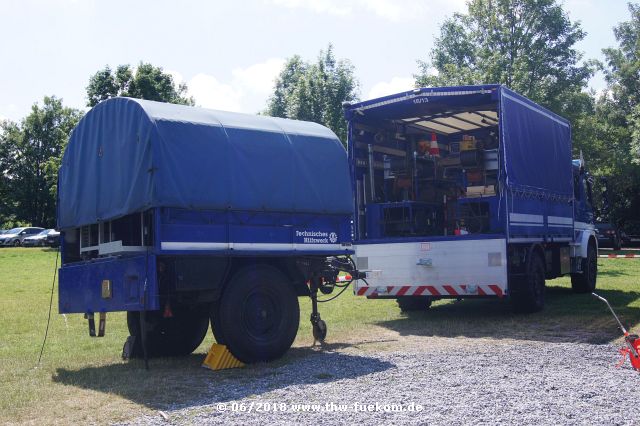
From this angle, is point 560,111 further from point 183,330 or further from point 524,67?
point 183,330

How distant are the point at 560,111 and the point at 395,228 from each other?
79.7ft

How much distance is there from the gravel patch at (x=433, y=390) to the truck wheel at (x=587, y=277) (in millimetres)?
8332

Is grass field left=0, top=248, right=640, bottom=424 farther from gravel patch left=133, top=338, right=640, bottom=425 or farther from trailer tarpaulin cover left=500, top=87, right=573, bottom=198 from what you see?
trailer tarpaulin cover left=500, top=87, right=573, bottom=198

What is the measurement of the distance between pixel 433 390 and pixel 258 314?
9.71 feet

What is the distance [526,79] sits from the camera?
110ft

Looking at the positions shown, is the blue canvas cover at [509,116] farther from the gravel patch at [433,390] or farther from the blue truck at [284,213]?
the gravel patch at [433,390]

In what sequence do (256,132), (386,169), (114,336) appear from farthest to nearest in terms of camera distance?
(386,169) < (114,336) < (256,132)

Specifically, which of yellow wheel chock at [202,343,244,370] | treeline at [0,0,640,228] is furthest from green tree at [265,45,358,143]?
yellow wheel chock at [202,343,244,370]

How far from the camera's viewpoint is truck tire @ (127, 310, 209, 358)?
34.3 ft

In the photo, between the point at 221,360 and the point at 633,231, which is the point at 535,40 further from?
the point at 221,360

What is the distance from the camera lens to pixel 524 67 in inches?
1367

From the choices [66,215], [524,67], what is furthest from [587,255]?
[524,67]

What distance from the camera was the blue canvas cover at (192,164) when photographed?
9039mm

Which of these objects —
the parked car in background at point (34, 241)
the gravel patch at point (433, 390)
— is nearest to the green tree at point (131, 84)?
the parked car in background at point (34, 241)
